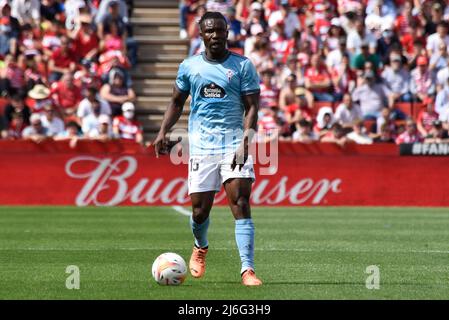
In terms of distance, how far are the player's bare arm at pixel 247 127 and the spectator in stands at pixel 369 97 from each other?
15.3 m

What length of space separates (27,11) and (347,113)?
26.2 ft

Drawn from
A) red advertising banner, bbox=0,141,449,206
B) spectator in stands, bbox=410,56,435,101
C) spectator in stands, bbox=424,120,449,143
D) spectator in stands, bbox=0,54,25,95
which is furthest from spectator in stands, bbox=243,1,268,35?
spectator in stands, bbox=0,54,25,95

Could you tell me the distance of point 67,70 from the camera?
26688 mm

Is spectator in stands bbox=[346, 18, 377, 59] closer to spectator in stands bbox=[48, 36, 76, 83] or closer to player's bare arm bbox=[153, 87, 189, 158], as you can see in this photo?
spectator in stands bbox=[48, 36, 76, 83]

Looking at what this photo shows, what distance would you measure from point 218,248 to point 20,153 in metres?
10.1

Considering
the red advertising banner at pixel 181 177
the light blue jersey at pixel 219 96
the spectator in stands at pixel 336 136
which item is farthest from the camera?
the spectator in stands at pixel 336 136

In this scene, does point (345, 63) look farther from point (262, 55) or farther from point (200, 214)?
point (200, 214)

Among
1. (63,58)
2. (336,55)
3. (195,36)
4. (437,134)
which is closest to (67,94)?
(63,58)

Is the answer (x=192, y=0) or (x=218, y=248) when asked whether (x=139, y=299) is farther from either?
(x=192, y=0)

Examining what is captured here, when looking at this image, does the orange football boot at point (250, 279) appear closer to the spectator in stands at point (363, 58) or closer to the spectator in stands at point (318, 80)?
the spectator in stands at point (318, 80)

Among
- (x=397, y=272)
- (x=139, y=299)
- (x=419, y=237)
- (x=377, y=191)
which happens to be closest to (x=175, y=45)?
(x=377, y=191)

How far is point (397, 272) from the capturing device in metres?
12.2

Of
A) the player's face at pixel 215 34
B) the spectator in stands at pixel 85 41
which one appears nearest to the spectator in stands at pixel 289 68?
the spectator in stands at pixel 85 41

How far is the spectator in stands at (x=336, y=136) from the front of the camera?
81.4ft
